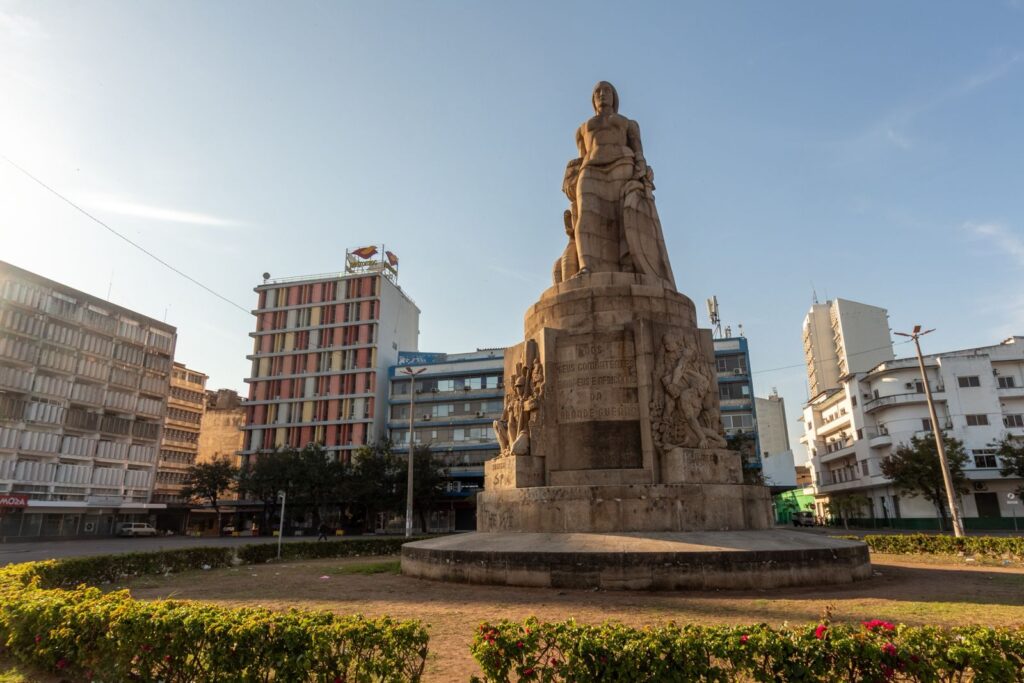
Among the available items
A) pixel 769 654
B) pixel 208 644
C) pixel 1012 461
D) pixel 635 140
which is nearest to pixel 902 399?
pixel 1012 461

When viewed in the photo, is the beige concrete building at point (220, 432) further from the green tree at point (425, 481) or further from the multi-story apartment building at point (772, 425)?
the multi-story apartment building at point (772, 425)

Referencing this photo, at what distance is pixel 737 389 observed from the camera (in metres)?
57.2

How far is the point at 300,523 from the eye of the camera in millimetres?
60062

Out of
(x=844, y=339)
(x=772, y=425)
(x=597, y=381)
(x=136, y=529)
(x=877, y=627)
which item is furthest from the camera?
(x=772, y=425)

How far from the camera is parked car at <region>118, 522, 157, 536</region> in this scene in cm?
5406

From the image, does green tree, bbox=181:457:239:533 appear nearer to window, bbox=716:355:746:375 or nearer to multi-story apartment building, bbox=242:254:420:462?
multi-story apartment building, bbox=242:254:420:462

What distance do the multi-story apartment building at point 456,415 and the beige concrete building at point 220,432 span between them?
88.8ft

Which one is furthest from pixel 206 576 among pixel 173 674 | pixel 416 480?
pixel 416 480

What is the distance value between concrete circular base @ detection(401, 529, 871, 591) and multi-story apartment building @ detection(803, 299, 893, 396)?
220ft

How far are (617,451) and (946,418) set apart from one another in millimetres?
46988

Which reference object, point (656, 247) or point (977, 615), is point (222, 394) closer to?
point (656, 247)

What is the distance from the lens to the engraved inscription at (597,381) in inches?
548

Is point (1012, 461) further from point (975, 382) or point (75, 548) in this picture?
point (75, 548)

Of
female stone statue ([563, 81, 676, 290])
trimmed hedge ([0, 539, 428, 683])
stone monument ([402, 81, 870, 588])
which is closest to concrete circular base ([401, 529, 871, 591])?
stone monument ([402, 81, 870, 588])
